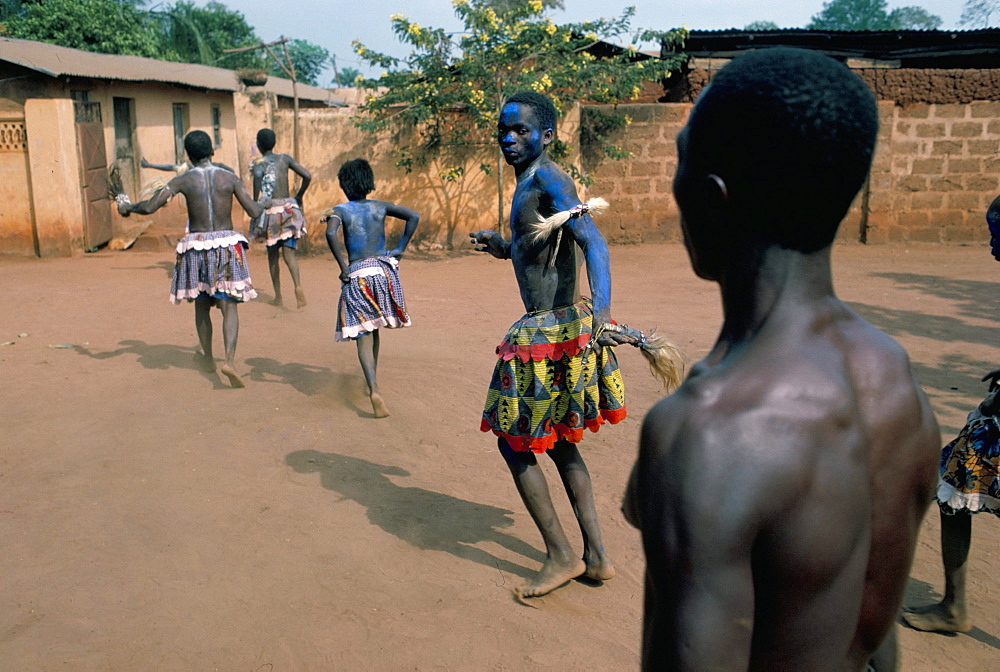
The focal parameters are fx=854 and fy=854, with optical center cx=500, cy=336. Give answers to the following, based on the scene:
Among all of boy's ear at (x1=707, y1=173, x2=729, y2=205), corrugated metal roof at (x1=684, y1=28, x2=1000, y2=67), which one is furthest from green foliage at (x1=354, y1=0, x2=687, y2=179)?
boy's ear at (x1=707, y1=173, x2=729, y2=205)

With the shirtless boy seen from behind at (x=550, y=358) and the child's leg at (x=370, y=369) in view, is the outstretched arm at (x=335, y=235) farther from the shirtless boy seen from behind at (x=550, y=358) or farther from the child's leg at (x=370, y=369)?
the shirtless boy seen from behind at (x=550, y=358)

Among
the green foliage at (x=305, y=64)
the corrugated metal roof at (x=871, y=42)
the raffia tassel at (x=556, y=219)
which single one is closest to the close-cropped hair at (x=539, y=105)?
the raffia tassel at (x=556, y=219)

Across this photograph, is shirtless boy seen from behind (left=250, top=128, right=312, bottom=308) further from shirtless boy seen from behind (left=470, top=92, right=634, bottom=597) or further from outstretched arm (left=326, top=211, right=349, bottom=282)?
shirtless boy seen from behind (left=470, top=92, right=634, bottom=597)

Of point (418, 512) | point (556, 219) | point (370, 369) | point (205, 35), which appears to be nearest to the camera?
point (556, 219)


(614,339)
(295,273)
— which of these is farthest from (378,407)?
(295,273)

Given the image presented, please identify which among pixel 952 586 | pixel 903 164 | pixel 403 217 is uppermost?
pixel 903 164

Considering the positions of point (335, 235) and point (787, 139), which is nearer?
point (787, 139)

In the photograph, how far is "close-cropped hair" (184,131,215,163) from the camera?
631 cm

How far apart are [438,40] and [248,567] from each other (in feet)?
31.5

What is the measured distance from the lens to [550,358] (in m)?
3.38

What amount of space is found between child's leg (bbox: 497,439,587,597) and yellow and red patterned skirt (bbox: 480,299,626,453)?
0.09m

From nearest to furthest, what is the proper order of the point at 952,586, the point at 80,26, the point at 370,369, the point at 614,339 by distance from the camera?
1. the point at 614,339
2. the point at 952,586
3. the point at 370,369
4. the point at 80,26

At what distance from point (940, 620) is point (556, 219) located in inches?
80.5

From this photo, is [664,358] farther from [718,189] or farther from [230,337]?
[230,337]
